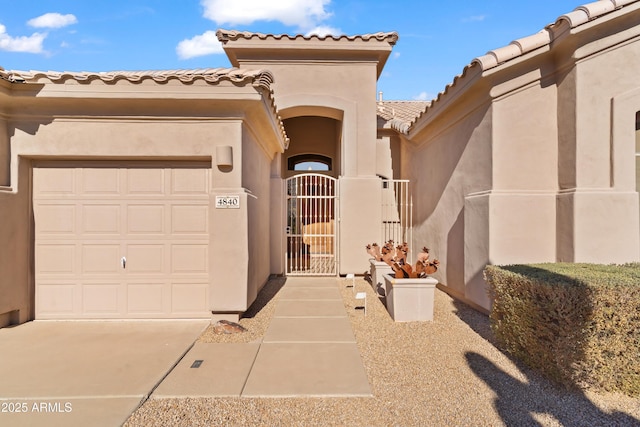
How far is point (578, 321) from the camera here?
3418 millimetres

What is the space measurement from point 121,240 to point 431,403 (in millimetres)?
5132

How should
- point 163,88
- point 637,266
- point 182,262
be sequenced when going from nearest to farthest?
1. point 637,266
2. point 163,88
3. point 182,262

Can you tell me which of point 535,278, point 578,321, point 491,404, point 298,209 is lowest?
point 491,404

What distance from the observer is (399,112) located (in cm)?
1292

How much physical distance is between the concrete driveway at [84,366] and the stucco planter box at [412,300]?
10.5ft

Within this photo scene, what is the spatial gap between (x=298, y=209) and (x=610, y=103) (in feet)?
24.0

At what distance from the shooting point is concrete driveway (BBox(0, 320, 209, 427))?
10.2ft

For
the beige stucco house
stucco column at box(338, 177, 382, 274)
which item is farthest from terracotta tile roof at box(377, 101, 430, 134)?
the beige stucco house

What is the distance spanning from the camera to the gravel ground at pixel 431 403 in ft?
9.88

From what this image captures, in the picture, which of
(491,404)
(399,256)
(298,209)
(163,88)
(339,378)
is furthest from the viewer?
(298,209)

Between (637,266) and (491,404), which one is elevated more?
(637,266)

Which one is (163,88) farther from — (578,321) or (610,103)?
(610,103)

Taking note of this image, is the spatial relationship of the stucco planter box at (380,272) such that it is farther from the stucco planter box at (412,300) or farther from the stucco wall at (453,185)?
the stucco planter box at (412,300)

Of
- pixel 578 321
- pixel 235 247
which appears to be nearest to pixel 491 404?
pixel 578 321
